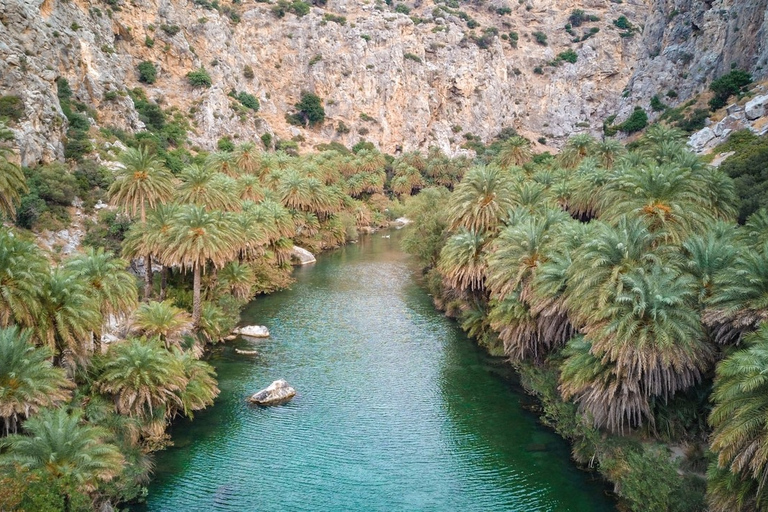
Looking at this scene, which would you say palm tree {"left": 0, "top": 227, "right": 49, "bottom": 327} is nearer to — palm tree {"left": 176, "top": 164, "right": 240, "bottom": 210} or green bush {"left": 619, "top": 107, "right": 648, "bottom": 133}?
palm tree {"left": 176, "top": 164, "right": 240, "bottom": 210}

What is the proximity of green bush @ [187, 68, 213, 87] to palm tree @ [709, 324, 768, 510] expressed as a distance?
93324 millimetres

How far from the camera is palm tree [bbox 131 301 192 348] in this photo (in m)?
31.2

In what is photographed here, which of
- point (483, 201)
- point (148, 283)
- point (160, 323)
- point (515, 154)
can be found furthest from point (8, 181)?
point (515, 154)

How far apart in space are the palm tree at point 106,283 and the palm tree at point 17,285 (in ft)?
10.7

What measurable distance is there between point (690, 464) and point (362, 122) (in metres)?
111

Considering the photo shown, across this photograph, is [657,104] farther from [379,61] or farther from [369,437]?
[369,437]

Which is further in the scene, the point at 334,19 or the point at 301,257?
the point at 334,19

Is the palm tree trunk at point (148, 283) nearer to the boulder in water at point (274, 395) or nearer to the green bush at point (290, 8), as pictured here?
the boulder in water at point (274, 395)

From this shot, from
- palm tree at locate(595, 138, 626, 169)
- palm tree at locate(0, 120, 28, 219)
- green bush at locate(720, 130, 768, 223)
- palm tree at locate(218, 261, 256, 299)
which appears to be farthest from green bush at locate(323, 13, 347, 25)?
palm tree at locate(0, 120, 28, 219)

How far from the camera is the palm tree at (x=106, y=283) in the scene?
26.6 m

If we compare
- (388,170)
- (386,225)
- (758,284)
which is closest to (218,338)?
(758,284)

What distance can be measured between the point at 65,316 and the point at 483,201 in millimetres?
28234

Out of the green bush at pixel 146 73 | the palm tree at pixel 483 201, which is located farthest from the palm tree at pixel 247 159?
the palm tree at pixel 483 201

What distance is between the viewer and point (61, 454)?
18.5m
